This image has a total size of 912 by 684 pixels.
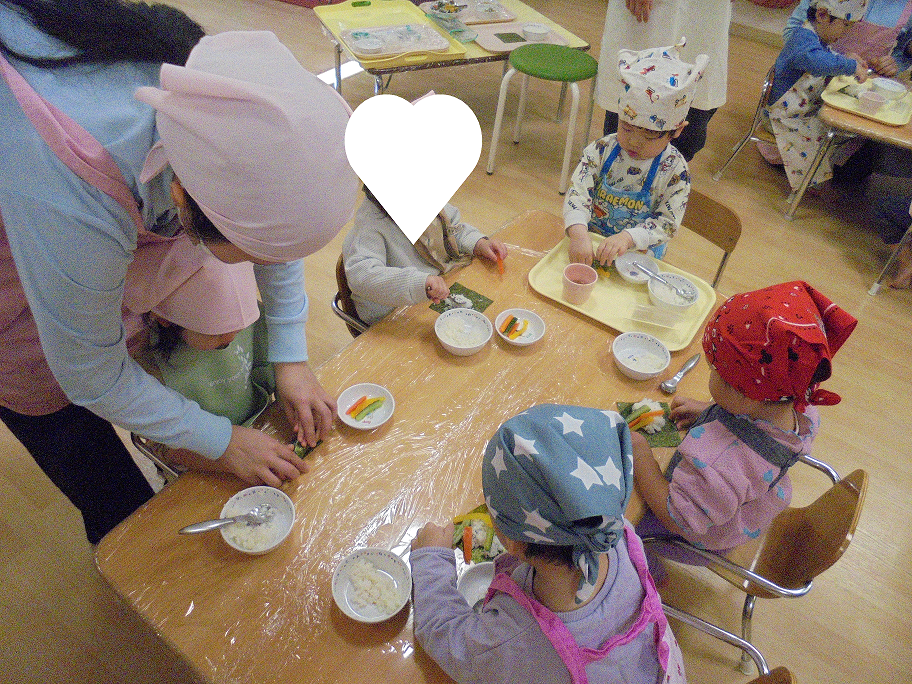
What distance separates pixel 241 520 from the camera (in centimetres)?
106

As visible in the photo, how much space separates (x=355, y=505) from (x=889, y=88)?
3.68 m

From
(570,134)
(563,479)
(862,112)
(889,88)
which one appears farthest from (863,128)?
(563,479)

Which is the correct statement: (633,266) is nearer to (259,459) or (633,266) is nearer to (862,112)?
Result: (259,459)

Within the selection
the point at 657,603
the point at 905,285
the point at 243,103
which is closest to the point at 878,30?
the point at 905,285

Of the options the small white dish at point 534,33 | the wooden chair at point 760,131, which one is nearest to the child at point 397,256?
the small white dish at point 534,33

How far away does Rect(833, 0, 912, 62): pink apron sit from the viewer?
340 cm

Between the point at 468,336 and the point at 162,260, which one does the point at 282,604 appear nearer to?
the point at 162,260

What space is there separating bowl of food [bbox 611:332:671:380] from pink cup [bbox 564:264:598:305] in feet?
0.54

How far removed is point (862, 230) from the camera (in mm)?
3543

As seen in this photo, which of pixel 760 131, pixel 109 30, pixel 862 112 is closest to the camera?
pixel 109 30

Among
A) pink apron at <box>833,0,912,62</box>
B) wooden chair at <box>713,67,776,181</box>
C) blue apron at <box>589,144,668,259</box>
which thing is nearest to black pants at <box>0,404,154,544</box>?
blue apron at <box>589,144,668,259</box>

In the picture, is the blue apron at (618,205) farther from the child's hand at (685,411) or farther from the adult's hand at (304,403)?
the adult's hand at (304,403)

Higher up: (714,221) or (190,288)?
(190,288)

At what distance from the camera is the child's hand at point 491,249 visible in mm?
1721
